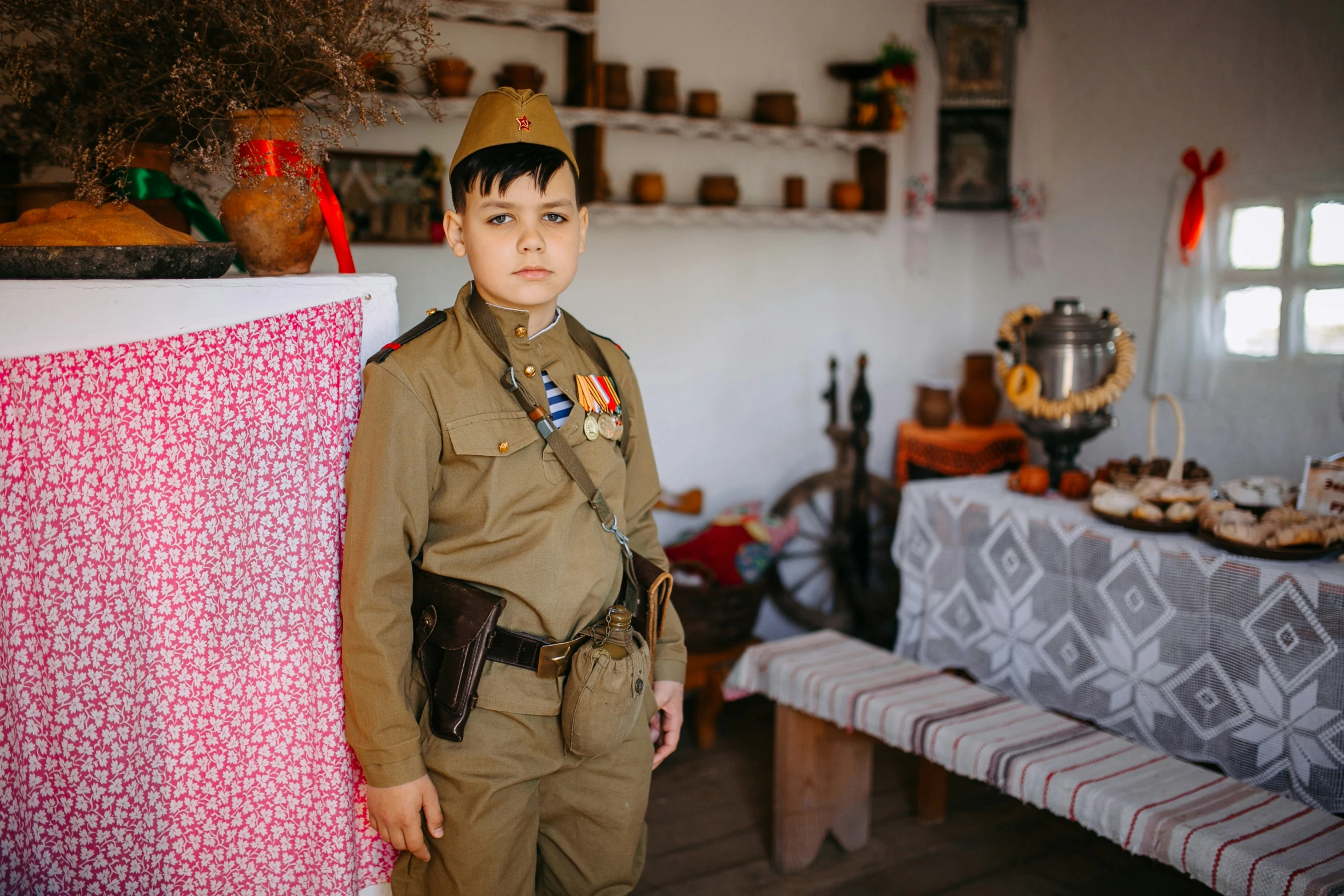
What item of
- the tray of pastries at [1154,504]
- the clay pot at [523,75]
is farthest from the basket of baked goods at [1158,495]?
the clay pot at [523,75]

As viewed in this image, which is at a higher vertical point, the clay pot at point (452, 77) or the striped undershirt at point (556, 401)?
the clay pot at point (452, 77)

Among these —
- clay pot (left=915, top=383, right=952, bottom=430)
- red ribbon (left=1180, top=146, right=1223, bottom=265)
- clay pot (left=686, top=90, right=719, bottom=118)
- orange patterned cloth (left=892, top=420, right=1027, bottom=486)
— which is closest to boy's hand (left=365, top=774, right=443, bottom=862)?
clay pot (left=686, top=90, right=719, bottom=118)

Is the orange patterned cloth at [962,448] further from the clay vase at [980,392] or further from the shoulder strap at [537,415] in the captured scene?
the shoulder strap at [537,415]

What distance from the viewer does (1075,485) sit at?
292 centimetres

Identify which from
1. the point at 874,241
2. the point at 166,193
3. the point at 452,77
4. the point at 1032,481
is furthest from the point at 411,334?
the point at 874,241

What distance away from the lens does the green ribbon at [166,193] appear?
1574 mm

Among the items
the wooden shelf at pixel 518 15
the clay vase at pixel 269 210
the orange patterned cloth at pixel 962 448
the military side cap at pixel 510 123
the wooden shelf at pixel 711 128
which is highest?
the wooden shelf at pixel 518 15

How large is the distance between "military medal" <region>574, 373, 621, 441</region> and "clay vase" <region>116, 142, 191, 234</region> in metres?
0.69

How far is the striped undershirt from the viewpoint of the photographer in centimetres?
154

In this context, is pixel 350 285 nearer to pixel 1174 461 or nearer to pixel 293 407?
pixel 293 407

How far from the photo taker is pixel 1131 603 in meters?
2.44

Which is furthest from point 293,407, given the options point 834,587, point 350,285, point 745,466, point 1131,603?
point 834,587

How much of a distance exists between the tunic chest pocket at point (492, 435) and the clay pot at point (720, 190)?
8.46 feet

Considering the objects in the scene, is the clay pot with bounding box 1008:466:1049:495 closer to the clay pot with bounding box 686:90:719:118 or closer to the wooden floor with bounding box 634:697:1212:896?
the wooden floor with bounding box 634:697:1212:896
